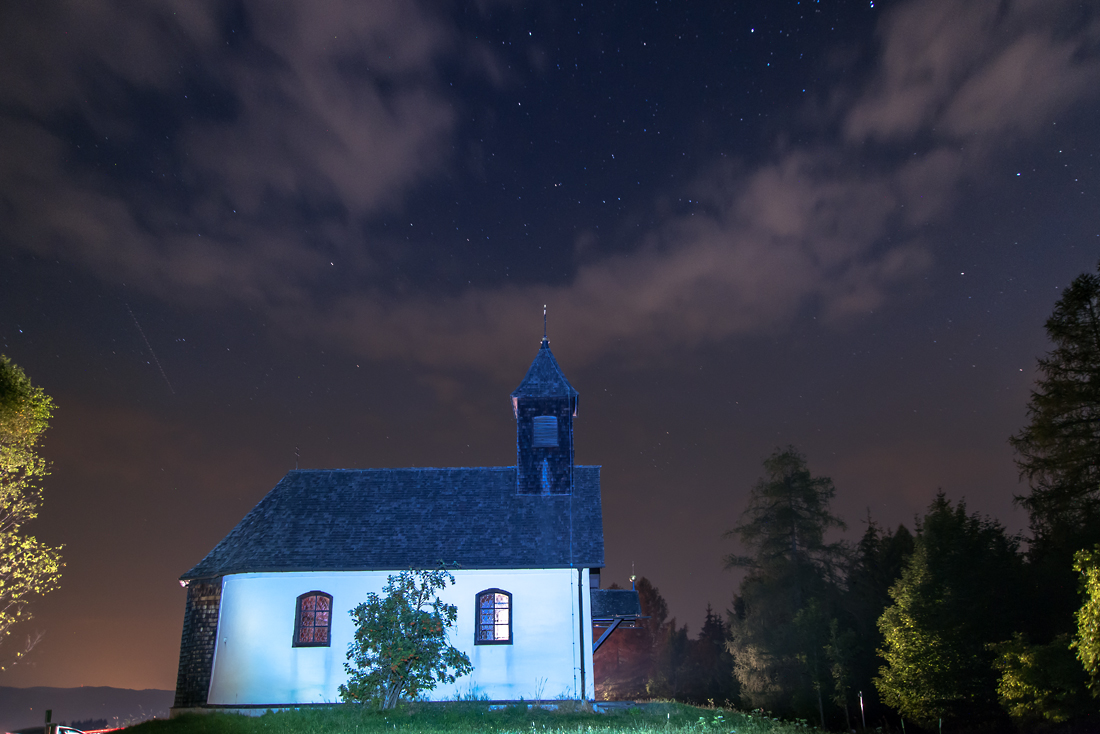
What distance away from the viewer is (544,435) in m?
29.6

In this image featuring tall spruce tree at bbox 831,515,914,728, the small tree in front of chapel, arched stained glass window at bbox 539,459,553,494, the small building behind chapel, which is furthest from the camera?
tall spruce tree at bbox 831,515,914,728

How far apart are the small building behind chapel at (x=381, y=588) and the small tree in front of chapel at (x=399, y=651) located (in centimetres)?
343

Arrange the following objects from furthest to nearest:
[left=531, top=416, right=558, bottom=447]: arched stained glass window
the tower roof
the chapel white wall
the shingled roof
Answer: the tower roof < [left=531, top=416, right=558, bottom=447]: arched stained glass window < the shingled roof < the chapel white wall

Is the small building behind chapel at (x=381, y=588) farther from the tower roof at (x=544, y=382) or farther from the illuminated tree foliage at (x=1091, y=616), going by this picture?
the illuminated tree foliage at (x=1091, y=616)

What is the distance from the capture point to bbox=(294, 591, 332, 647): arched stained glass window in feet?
80.1

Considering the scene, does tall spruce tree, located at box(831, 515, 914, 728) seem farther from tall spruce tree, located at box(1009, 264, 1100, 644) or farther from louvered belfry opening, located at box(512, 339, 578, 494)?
louvered belfry opening, located at box(512, 339, 578, 494)

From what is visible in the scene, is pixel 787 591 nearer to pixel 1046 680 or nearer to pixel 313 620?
pixel 1046 680

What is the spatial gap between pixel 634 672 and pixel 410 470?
6295cm

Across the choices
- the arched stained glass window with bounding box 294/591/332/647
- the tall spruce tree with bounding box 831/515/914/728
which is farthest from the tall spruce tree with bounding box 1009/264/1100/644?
the arched stained glass window with bounding box 294/591/332/647

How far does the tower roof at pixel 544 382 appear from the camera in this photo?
29984 mm

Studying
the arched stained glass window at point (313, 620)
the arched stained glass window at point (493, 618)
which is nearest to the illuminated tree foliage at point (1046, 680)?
the arched stained glass window at point (493, 618)

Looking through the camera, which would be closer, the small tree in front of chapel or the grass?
the grass

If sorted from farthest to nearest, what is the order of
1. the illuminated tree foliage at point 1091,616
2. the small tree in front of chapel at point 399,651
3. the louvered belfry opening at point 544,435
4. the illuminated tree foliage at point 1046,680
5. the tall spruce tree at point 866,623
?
1. the tall spruce tree at point 866,623
2. the louvered belfry opening at point 544,435
3. the illuminated tree foliage at point 1046,680
4. the small tree in front of chapel at point 399,651
5. the illuminated tree foliage at point 1091,616

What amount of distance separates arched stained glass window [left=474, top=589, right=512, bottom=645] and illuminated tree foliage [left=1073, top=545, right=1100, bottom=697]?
16725mm
